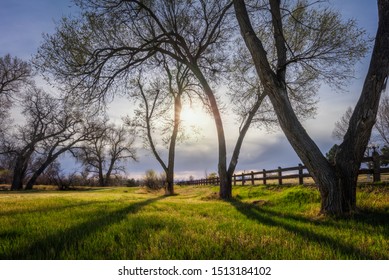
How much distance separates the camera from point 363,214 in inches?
229

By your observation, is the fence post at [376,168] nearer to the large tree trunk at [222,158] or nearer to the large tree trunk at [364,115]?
the large tree trunk at [364,115]

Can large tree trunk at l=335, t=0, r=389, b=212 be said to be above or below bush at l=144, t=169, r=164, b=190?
above

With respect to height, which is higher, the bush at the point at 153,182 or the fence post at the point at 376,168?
the fence post at the point at 376,168

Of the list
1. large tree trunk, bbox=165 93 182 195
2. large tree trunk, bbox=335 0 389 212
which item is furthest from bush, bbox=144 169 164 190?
large tree trunk, bbox=335 0 389 212

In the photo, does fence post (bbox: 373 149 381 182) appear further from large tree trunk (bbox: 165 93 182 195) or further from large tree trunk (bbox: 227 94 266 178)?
large tree trunk (bbox: 165 93 182 195)

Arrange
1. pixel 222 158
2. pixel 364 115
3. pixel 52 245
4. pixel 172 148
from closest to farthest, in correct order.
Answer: pixel 52 245, pixel 364 115, pixel 222 158, pixel 172 148

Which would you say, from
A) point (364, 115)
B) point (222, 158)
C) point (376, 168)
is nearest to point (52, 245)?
point (364, 115)

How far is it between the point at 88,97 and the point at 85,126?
87.2 ft

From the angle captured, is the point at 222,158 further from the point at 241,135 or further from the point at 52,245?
the point at 52,245

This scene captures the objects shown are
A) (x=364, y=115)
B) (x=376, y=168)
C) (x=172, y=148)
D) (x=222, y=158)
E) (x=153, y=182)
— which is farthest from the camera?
(x=153, y=182)

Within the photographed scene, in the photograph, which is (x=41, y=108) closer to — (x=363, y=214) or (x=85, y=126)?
(x=85, y=126)

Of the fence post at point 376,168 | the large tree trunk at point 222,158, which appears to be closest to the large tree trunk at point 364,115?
the fence post at point 376,168

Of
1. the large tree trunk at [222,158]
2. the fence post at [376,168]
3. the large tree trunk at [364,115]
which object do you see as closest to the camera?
the large tree trunk at [364,115]
